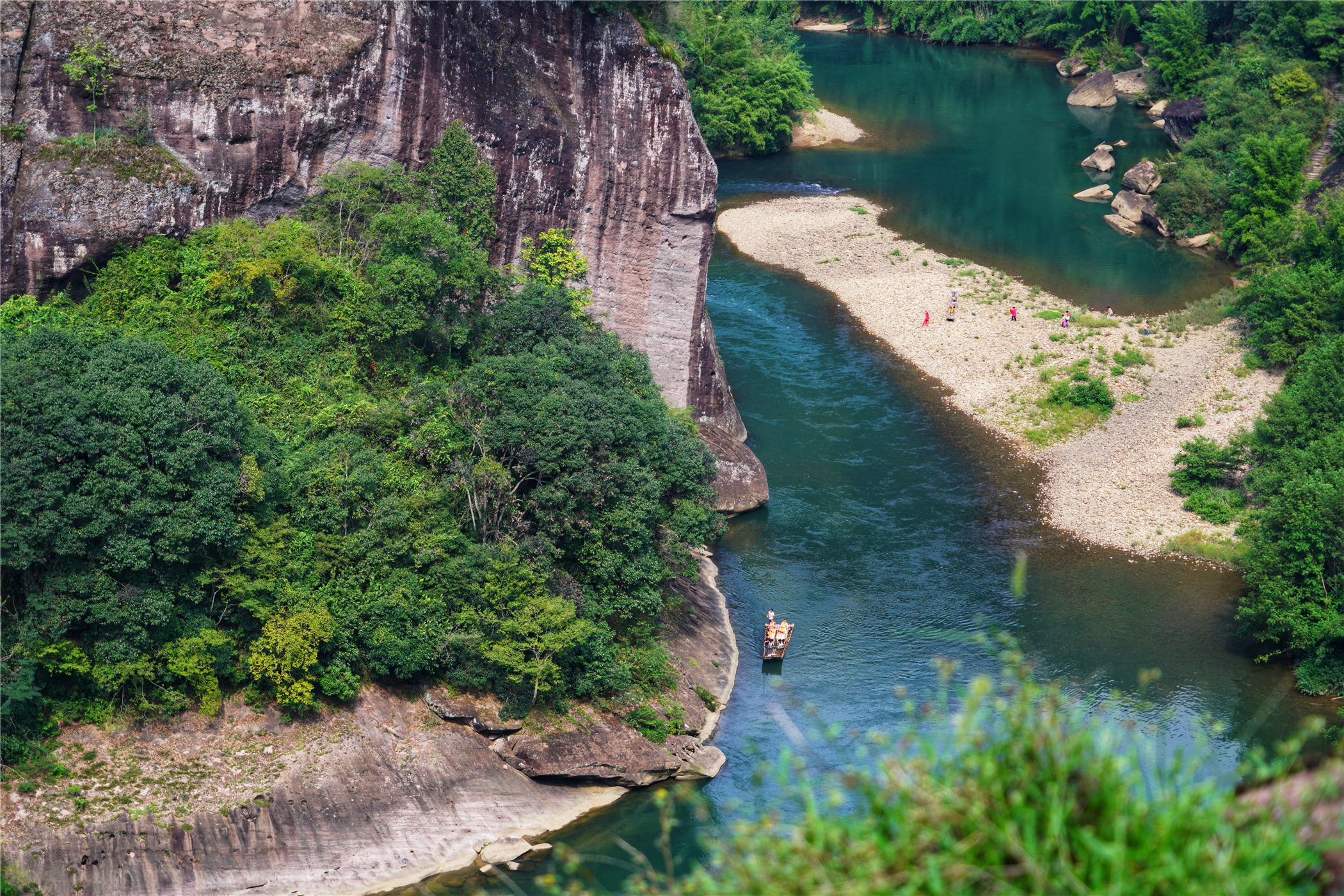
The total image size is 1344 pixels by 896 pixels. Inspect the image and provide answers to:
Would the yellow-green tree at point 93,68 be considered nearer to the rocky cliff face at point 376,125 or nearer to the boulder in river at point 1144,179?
the rocky cliff face at point 376,125

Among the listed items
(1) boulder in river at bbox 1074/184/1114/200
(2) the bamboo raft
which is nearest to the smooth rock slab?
(2) the bamboo raft

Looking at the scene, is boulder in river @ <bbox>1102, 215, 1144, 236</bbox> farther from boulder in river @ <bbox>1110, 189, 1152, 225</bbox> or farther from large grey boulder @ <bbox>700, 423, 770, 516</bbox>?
large grey boulder @ <bbox>700, 423, 770, 516</bbox>

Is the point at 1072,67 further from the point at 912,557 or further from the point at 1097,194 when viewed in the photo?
the point at 912,557

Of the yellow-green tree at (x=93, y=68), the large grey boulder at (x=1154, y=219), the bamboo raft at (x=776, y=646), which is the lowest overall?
the bamboo raft at (x=776, y=646)

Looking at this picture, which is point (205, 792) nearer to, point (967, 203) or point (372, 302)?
point (372, 302)

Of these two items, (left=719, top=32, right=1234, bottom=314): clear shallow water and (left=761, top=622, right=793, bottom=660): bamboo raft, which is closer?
(left=761, top=622, right=793, bottom=660): bamboo raft

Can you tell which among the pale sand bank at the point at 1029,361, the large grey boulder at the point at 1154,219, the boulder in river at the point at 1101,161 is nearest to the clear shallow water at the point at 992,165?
the boulder in river at the point at 1101,161
